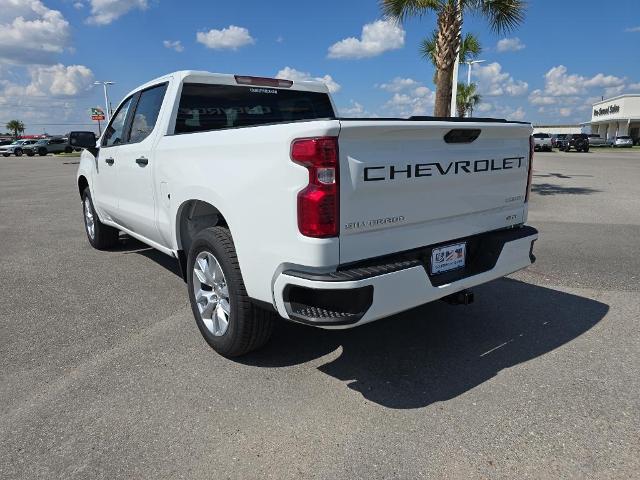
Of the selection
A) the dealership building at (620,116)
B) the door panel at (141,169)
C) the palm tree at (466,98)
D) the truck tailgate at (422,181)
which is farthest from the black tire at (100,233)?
the dealership building at (620,116)

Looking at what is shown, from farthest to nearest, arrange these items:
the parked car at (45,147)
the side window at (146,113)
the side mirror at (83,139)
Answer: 1. the parked car at (45,147)
2. the side mirror at (83,139)
3. the side window at (146,113)

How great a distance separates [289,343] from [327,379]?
1.96 feet

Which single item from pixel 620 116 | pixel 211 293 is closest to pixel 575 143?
pixel 620 116

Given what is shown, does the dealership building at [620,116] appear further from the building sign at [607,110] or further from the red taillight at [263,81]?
the red taillight at [263,81]

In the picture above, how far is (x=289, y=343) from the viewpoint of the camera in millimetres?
3703

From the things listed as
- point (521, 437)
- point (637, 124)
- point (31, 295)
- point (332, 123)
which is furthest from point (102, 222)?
point (637, 124)

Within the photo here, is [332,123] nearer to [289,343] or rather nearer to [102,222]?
[289,343]

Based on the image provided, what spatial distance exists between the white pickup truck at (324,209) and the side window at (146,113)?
0.06 m

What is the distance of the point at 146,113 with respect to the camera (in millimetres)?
4621

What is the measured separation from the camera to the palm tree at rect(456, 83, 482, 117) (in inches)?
1590

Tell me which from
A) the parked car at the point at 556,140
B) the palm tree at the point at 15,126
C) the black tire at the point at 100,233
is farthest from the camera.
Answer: the palm tree at the point at 15,126

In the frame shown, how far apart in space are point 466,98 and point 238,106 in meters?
43.0

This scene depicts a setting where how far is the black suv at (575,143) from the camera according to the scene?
1528 inches

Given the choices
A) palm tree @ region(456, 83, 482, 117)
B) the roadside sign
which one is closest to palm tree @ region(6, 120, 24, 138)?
the roadside sign
